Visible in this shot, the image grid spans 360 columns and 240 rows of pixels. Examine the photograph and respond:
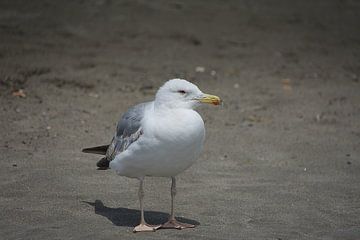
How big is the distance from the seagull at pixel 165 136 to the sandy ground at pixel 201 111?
50cm

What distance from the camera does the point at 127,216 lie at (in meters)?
6.05

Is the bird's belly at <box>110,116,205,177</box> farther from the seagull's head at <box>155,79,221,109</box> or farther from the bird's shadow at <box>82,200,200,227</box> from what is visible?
the bird's shadow at <box>82,200,200,227</box>

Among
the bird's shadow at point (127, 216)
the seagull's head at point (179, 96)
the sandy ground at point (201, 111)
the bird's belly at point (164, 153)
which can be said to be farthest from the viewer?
the sandy ground at point (201, 111)

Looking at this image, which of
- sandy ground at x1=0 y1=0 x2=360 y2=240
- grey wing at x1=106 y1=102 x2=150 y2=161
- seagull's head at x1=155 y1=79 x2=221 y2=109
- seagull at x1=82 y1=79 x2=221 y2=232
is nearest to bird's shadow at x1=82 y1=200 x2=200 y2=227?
sandy ground at x1=0 y1=0 x2=360 y2=240

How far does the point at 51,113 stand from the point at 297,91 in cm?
364

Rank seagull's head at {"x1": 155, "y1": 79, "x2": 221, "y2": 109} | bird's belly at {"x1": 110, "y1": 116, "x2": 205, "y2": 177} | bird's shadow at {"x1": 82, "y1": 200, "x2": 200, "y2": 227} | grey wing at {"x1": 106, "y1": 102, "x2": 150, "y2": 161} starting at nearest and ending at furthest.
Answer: bird's belly at {"x1": 110, "y1": 116, "x2": 205, "y2": 177}
seagull's head at {"x1": 155, "y1": 79, "x2": 221, "y2": 109}
grey wing at {"x1": 106, "y1": 102, "x2": 150, "y2": 161}
bird's shadow at {"x1": 82, "y1": 200, "x2": 200, "y2": 227}

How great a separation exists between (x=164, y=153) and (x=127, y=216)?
0.94 meters

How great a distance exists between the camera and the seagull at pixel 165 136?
17.5ft

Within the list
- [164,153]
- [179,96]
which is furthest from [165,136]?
[179,96]

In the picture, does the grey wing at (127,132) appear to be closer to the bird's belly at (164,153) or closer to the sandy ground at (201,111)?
the bird's belly at (164,153)

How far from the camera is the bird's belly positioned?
5.33 meters

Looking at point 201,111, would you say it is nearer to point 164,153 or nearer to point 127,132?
point 127,132

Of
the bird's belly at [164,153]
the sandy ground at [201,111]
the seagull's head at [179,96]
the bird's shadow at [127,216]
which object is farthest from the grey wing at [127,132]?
the sandy ground at [201,111]

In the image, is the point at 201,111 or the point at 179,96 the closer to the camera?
the point at 179,96
